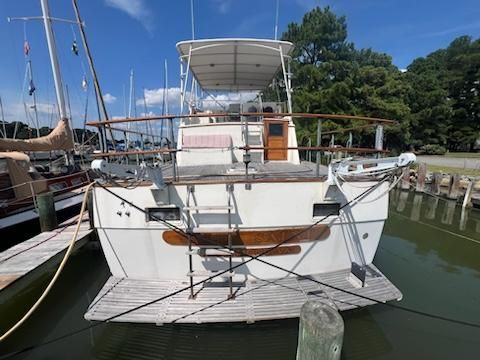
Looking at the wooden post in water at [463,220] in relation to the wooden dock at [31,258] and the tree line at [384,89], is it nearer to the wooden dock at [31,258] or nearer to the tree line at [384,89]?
the tree line at [384,89]

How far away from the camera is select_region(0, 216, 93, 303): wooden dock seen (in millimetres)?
4738

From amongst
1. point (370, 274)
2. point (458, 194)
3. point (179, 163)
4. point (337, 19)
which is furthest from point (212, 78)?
point (337, 19)

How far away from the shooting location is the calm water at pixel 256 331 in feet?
13.1

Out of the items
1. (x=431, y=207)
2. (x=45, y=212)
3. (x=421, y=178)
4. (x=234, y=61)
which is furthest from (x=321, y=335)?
(x=421, y=178)

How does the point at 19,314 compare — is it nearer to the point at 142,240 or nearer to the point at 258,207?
the point at 142,240

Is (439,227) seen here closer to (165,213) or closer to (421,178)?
(421,178)

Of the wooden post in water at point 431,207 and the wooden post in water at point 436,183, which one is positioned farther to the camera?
the wooden post in water at point 436,183

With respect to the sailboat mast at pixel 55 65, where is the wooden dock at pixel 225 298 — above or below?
below

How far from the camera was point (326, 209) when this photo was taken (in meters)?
4.38

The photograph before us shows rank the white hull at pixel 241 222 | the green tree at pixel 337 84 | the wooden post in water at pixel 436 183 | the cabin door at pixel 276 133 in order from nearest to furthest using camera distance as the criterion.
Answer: the white hull at pixel 241 222, the cabin door at pixel 276 133, the wooden post in water at pixel 436 183, the green tree at pixel 337 84

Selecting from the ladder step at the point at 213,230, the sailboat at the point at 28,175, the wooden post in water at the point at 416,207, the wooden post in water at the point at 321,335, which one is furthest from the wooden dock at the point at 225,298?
the wooden post in water at the point at 416,207

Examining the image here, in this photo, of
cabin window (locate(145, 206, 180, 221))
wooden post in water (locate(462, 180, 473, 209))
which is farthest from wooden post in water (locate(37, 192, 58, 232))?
wooden post in water (locate(462, 180, 473, 209))

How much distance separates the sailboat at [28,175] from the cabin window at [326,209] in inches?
265

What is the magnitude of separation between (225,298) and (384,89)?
26.7m
